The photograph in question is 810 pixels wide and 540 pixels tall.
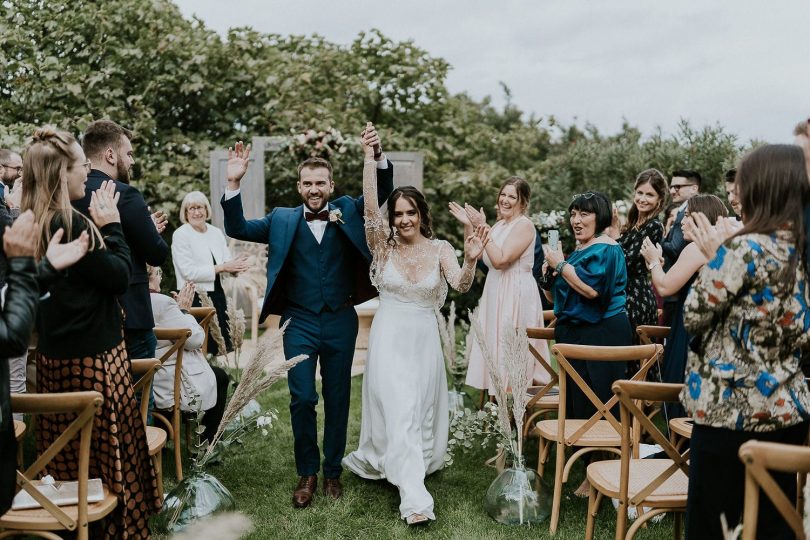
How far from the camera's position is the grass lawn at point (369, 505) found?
390 centimetres

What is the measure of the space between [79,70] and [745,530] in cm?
1028

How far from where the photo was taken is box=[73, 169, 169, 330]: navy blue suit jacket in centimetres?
367

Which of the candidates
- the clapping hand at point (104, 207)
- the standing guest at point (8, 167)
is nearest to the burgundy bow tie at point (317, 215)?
the clapping hand at point (104, 207)

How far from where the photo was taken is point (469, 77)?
1330 cm

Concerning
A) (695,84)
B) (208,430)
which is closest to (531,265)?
(208,430)

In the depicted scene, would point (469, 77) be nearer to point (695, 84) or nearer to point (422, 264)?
point (695, 84)

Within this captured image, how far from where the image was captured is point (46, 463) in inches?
109

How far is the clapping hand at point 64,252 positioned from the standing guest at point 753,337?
87.4 inches

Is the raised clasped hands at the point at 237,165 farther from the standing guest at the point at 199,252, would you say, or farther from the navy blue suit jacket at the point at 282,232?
the standing guest at the point at 199,252

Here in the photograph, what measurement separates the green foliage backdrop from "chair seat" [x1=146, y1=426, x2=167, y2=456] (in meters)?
6.24

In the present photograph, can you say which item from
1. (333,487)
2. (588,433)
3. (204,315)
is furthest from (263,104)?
(588,433)

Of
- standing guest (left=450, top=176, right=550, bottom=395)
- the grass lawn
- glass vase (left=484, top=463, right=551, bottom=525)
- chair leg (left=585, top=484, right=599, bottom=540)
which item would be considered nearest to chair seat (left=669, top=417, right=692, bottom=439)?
chair leg (left=585, top=484, right=599, bottom=540)

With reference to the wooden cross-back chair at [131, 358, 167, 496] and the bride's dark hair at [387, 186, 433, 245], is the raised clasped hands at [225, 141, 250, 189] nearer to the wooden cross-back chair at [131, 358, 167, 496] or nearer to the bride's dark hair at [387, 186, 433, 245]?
the bride's dark hair at [387, 186, 433, 245]

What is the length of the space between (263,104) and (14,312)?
30.6 ft
